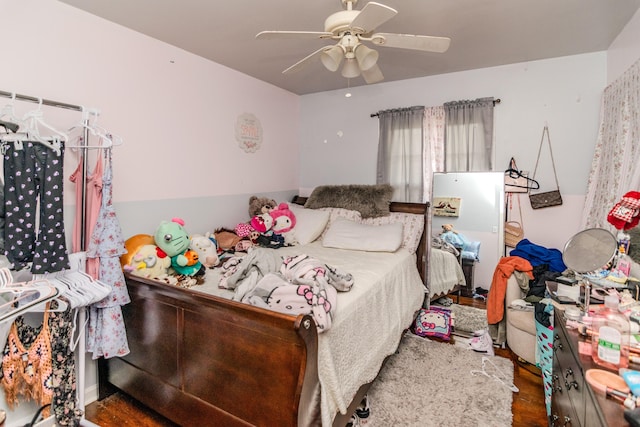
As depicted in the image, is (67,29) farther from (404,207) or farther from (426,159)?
(426,159)

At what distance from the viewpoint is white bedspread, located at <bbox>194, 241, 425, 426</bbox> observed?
1.54 meters

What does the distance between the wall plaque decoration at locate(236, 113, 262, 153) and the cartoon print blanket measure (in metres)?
1.68

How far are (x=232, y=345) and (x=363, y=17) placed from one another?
162cm

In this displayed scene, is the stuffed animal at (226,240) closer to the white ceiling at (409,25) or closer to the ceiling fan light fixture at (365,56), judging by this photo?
the white ceiling at (409,25)

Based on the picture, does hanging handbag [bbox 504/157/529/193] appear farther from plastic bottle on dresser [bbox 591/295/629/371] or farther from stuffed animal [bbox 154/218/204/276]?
stuffed animal [bbox 154/218/204/276]

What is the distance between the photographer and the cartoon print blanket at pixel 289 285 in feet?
5.08

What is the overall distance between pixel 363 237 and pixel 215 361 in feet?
5.78

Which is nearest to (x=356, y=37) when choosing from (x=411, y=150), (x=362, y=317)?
(x=362, y=317)

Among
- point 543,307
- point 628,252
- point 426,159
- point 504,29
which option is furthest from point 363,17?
point 426,159

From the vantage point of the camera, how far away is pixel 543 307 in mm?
2102

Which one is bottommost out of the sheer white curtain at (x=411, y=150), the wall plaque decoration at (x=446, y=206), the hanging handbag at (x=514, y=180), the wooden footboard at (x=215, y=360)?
the wooden footboard at (x=215, y=360)

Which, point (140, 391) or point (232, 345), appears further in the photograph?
point (140, 391)

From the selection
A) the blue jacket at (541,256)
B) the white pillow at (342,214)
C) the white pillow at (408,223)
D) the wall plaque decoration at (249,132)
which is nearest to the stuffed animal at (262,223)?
the white pillow at (342,214)

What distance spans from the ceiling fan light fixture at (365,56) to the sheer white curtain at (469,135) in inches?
69.6
